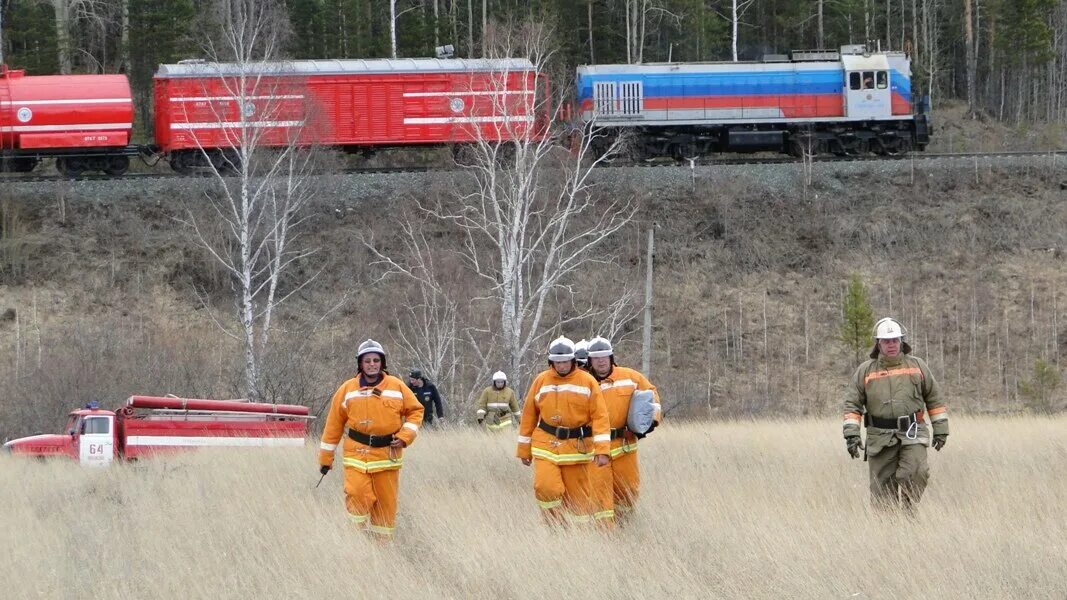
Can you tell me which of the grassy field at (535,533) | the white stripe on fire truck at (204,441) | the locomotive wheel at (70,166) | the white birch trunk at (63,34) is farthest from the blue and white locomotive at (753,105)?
the grassy field at (535,533)

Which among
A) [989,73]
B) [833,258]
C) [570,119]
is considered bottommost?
[833,258]

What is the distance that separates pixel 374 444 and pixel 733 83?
85.6 feet

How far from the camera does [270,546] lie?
8.84 meters

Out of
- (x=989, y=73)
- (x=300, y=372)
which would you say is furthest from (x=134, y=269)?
(x=989, y=73)

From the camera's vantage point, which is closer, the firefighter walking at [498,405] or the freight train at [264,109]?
the firefighter walking at [498,405]

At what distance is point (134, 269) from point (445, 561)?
73.1 feet

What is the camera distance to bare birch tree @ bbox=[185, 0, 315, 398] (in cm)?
2303

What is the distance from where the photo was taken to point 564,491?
9500 mm

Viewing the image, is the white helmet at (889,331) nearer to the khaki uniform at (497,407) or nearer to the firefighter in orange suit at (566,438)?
the firefighter in orange suit at (566,438)

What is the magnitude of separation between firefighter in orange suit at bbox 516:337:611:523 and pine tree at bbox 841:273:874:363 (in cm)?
1855

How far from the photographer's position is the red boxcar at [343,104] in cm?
2489

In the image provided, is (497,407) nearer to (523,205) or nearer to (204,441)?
(204,441)

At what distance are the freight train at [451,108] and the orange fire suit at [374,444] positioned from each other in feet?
51.5

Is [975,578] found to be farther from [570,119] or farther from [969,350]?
[570,119]
